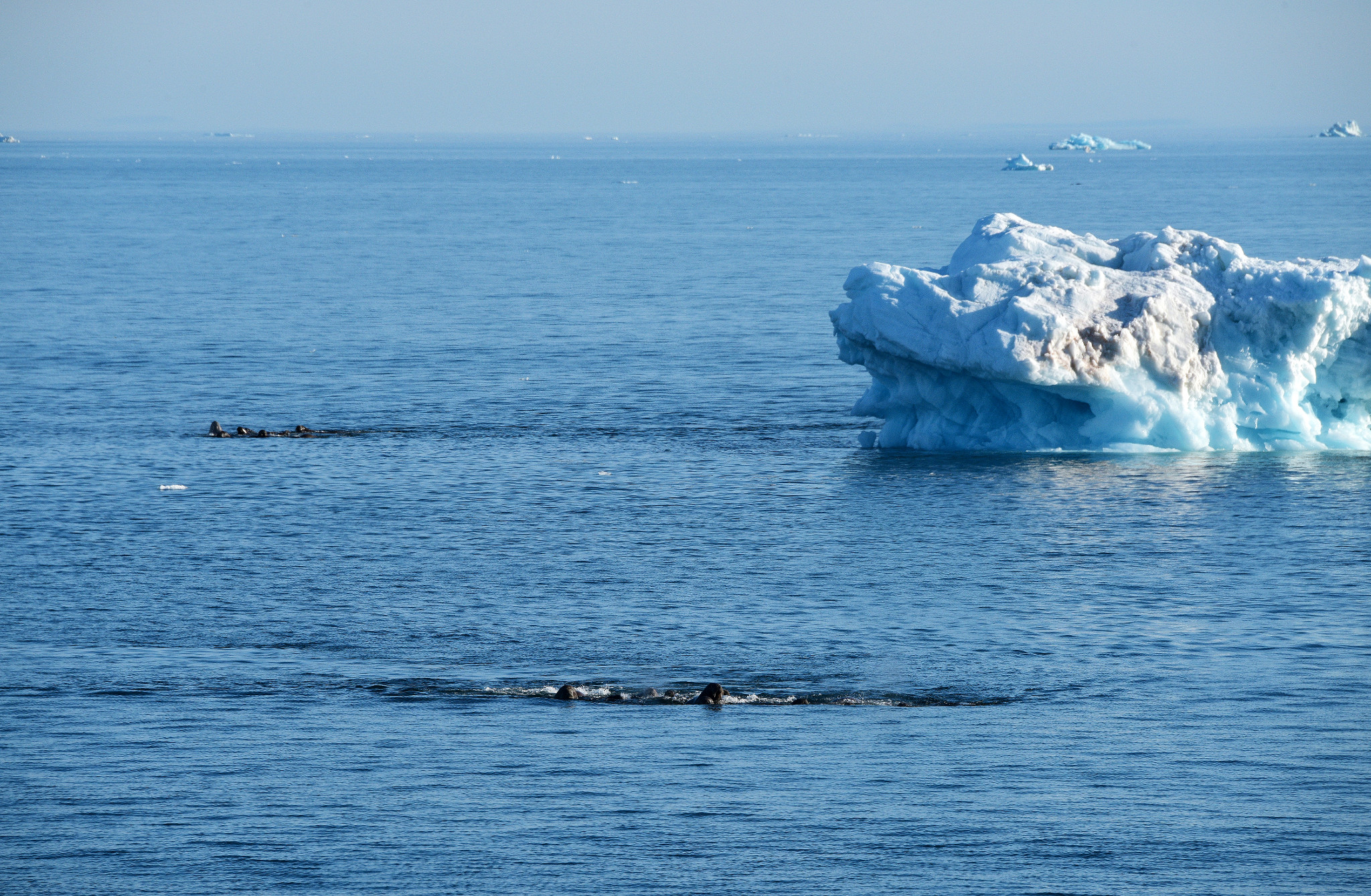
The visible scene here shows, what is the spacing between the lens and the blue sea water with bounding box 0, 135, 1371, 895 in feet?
63.8

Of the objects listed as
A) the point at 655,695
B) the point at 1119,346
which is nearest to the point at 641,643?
the point at 655,695

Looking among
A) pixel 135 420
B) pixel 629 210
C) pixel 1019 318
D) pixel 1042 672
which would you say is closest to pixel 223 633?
pixel 1042 672

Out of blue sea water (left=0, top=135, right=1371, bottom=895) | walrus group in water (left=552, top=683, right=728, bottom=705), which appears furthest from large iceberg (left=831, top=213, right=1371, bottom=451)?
walrus group in water (left=552, top=683, right=728, bottom=705)

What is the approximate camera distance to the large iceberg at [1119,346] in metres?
40.2

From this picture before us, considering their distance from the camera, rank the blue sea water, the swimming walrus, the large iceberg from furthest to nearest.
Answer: the large iceberg < the swimming walrus < the blue sea water

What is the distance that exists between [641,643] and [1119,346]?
17.3 metres

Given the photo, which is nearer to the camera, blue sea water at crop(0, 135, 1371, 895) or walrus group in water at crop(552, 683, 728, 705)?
blue sea water at crop(0, 135, 1371, 895)

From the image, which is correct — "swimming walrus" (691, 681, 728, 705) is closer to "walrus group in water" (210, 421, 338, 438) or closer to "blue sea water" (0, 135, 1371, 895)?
"blue sea water" (0, 135, 1371, 895)

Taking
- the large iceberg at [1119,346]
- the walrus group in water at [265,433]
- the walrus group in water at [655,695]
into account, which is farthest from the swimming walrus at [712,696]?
the walrus group in water at [265,433]

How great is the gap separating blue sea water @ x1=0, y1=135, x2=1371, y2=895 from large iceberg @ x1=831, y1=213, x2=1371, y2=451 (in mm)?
1016

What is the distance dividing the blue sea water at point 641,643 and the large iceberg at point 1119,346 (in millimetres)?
1016

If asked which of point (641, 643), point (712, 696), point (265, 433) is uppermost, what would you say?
point (265, 433)

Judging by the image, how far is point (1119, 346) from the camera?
1582 inches

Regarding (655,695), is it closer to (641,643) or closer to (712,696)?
(712,696)
